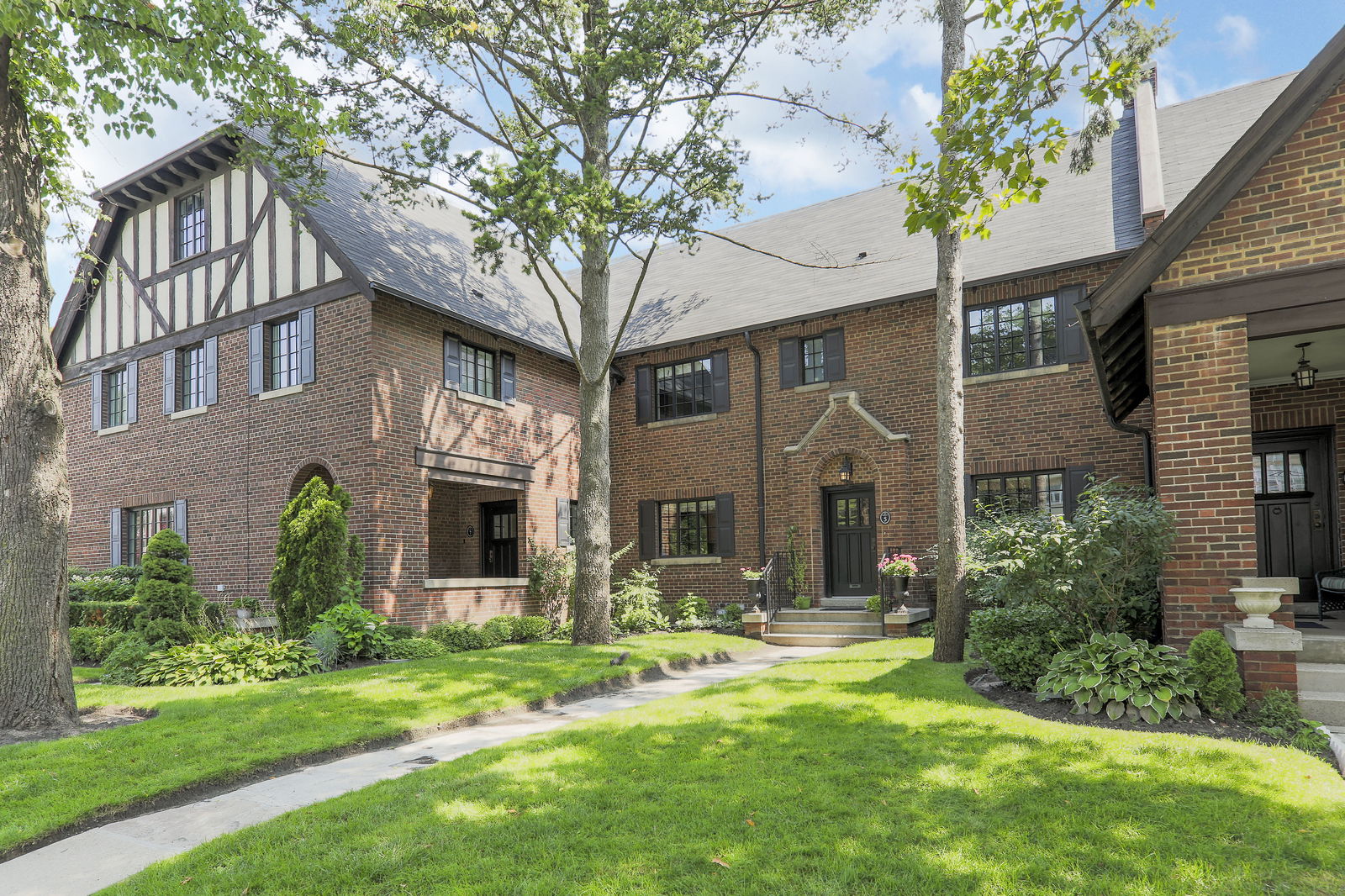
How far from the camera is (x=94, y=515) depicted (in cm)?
1680

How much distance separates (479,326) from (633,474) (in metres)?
4.76

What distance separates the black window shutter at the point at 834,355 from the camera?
49.3 ft

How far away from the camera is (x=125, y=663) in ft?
32.1

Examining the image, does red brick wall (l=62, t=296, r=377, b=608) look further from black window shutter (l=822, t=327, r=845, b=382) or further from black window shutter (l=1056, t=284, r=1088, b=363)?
black window shutter (l=1056, t=284, r=1088, b=363)

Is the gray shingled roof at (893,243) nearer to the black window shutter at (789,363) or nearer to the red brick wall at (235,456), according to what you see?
the black window shutter at (789,363)

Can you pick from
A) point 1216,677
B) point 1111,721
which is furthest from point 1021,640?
point 1216,677

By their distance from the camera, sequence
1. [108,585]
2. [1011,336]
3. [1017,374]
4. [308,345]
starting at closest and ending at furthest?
[1017,374], [1011,336], [308,345], [108,585]

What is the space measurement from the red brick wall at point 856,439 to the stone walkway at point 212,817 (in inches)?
323

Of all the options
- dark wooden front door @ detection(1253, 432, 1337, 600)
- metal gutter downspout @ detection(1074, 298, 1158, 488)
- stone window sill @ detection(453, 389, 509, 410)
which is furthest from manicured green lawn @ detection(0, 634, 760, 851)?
dark wooden front door @ detection(1253, 432, 1337, 600)

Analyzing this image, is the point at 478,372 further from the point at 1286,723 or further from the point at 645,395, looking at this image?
the point at 1286,723

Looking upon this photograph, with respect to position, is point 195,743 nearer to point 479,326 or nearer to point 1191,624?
point 1191,624

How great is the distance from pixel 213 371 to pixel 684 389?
9.16 metres

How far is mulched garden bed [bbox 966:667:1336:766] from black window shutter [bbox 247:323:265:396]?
12.8m

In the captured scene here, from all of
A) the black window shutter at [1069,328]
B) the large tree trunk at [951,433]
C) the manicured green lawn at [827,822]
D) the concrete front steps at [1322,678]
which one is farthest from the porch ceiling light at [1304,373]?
the manicured green lawn at [827,822]
